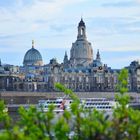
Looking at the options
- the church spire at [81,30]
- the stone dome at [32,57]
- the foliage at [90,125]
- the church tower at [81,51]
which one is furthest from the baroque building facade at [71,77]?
the foliage at [90,125]

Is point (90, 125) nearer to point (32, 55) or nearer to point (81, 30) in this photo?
point (81, 30)

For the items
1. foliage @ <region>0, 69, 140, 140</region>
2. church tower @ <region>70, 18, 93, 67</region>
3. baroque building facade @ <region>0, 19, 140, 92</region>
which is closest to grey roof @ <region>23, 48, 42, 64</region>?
church tower @ <region>70, 18, 93, 67</region>

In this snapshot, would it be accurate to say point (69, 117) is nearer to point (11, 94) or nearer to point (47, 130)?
point (47, 130)

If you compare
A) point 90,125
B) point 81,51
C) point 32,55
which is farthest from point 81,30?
point 90,125

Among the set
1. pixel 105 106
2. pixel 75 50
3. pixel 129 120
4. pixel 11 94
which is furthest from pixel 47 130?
pixel 75 50

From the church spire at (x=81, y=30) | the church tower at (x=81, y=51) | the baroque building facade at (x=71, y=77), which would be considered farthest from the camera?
the church spire at (x=81, y=30)

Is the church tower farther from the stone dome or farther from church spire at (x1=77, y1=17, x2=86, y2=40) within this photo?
the stone dome

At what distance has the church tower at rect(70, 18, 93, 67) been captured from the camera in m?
143

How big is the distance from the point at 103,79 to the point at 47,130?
118139 mm

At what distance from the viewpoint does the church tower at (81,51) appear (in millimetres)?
142875

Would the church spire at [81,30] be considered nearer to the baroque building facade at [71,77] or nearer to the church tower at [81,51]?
the church tower at [81,51]

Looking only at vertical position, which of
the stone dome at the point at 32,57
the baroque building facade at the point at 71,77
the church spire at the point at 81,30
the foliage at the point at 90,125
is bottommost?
the foliage at the point at 90,125

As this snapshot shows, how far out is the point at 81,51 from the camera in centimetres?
14338

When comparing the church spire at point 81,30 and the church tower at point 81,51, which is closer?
the church tower at point 81,51
